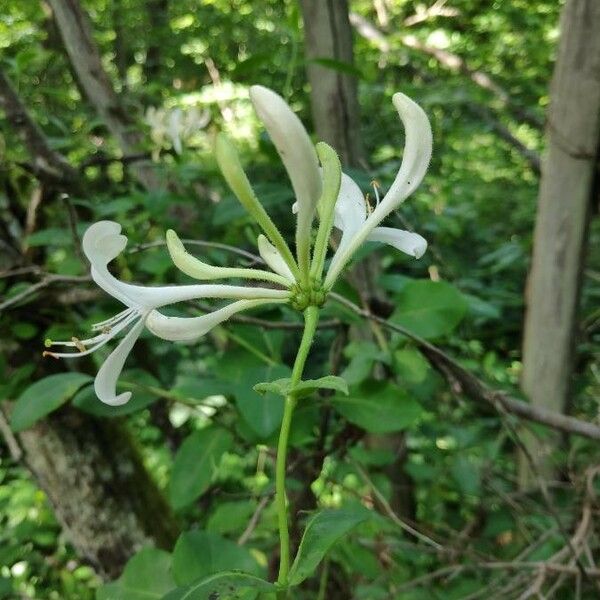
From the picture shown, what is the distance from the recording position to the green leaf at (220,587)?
1.26ft

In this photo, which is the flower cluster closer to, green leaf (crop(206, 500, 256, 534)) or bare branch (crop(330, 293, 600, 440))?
bare branch (crop(330, 293, 600, 440))

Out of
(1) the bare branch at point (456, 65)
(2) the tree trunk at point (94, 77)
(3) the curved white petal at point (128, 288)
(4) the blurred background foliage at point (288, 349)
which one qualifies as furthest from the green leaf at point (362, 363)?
(1) the bare branch at point (456, 65)

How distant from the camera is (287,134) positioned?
0.32 meters

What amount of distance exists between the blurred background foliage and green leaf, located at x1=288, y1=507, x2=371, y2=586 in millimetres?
134

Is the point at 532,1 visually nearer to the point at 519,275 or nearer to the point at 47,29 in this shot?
the point at 519,275

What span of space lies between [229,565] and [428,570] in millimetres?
923

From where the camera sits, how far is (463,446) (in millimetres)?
1332

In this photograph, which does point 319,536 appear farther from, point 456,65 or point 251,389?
point 456,65

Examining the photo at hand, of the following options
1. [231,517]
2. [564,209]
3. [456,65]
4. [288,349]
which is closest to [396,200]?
[231,517]

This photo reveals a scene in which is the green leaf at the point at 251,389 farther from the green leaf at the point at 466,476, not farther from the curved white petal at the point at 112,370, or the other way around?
the green leaf at the point at 466,476

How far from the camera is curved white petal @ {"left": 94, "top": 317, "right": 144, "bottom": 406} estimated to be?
41 cm

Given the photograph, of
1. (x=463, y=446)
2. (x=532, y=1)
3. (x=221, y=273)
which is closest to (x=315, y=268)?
(x=221, y=273)

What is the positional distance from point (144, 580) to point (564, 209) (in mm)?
1115

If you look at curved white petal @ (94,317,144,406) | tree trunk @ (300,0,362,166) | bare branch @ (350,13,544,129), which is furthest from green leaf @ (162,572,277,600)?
bare branch @ (350,13,544,129)
